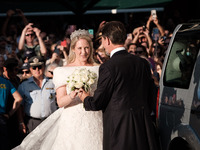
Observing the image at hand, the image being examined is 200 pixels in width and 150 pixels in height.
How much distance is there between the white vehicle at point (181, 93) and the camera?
195 inches

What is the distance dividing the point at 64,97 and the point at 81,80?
45cm

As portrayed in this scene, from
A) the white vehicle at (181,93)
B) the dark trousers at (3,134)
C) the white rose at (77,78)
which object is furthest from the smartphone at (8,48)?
the white rose at (77,78)

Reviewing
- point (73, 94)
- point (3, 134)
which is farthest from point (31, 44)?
point (73, 94)

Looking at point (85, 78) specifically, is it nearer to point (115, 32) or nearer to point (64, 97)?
point (64, 97)

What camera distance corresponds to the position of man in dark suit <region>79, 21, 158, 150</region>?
4.39 metres

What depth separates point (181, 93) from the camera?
5.31 metres

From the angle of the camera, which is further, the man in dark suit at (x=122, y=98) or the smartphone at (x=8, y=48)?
the smartphone at (x=8, y=48)

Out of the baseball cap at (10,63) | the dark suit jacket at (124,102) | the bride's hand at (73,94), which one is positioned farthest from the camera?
the baseball cap at (10,63)

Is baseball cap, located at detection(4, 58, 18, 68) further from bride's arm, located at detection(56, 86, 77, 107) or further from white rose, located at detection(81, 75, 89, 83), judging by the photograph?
white rose, located at detection(81, 75, 89, 83)

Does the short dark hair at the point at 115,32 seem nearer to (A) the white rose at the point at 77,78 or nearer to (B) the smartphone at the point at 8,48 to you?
(A) the white rose at the point at 77,78

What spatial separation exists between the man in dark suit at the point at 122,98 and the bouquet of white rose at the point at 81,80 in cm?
26

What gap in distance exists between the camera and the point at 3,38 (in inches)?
386

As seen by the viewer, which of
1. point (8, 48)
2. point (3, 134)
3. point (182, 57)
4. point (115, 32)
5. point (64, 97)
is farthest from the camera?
point (8, 48)

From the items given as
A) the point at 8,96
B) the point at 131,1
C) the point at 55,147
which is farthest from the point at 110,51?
the point at 131,1
